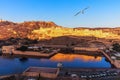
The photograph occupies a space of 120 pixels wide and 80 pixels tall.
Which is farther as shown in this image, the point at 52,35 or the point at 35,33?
the point at 35,33

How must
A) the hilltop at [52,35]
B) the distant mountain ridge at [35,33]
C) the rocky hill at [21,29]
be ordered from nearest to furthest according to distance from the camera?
the hilltop at [52,35] < the rocky hill at [21,29] < the distant mountain ridge at [35,33]

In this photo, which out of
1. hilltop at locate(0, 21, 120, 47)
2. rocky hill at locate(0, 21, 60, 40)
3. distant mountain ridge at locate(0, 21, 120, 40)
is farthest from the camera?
distant mountain ridge at locate(0, 21, 120, 40)

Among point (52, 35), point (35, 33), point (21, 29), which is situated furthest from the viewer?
point (21, 29)

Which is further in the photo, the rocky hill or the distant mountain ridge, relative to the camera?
the distant mountain ridge

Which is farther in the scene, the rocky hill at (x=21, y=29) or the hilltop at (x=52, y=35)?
the rocky hill at (x=21, y=29)

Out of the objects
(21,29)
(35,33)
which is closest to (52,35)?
(35,33)

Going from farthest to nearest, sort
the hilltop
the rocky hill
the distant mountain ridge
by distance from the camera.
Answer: the distant mountain ridge → the rocky hill → the hilltop

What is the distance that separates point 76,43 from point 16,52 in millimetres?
11037

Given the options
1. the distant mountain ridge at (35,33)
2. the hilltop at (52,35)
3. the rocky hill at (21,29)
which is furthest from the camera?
the distant mountain ridge at (35,33)

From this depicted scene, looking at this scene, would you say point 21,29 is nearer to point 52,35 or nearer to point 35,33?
point 35,33

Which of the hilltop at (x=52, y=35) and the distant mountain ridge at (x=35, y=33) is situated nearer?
the hilltop at (x=52, y=35)

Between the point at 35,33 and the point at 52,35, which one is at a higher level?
the point at 35,33

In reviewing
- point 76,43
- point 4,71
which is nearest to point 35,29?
point 76,43

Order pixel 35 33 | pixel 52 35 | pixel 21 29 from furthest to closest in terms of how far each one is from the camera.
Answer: pixel 21 29, pixel 35 33, pixel 52 35
